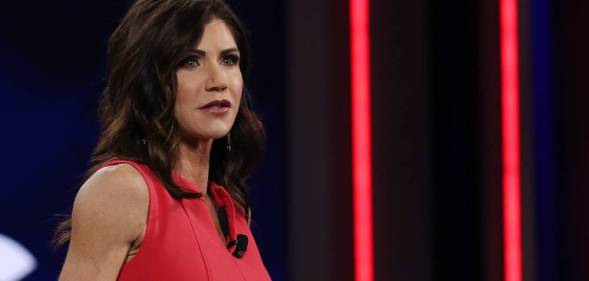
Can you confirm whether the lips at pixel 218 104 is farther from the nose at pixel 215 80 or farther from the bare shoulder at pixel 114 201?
the bare shoulder at pixel 114 201

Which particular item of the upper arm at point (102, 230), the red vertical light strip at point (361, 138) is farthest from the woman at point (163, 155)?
the red vertical light strip at point (361, 138)

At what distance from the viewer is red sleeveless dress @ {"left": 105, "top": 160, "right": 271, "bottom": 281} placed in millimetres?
1181

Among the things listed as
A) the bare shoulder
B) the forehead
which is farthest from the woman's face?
the bare shoulder

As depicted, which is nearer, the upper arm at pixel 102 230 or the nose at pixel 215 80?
the upper arm at pixel 102 230

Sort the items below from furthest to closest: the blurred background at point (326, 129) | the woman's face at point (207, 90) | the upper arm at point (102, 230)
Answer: the blurred background at point (326, 129) < the woman's face at point (207, 90) < the upper arm at point (102, 230)

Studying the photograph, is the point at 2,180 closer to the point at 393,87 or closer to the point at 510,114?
the point at 393,87

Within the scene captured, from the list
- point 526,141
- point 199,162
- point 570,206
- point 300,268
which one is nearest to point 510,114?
point 526,141

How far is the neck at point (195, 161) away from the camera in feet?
4.30

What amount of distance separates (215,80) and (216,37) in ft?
0.23

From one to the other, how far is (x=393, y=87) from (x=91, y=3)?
0.74m

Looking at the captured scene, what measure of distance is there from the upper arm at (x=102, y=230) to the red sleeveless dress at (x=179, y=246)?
0.02m

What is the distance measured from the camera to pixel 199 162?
4.42 ft

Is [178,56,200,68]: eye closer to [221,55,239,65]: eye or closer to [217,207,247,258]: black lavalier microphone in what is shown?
[221,55,239,65]: eye

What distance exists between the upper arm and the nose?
18 cm
